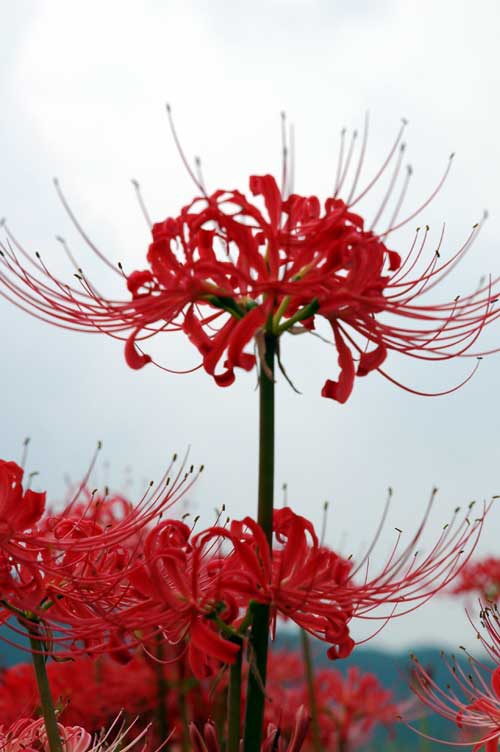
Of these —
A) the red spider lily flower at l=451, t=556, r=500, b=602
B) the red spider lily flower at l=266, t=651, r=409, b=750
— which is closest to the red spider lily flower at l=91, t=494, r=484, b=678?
the red spider lily flower at l=266, t=651, r=409, b=750

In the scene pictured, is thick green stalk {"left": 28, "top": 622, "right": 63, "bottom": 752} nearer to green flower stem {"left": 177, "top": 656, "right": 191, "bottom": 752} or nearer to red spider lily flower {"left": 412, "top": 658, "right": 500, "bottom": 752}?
green flower stem {"left": 177, "top": 656, "right": 191, "bottom": 752}

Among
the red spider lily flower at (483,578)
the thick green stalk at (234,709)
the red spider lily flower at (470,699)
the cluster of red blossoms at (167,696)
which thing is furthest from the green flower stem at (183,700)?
the red spider lily flower at (483,578)

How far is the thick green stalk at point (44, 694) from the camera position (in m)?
2.58

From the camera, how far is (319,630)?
2.68m

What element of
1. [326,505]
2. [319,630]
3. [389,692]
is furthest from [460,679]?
[389,692]

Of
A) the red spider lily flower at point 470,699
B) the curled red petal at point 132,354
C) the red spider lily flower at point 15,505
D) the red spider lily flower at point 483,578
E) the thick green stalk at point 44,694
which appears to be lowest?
the thick green stalk at point 44,694

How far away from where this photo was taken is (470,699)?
351 cm

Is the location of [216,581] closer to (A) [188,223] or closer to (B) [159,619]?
(B) [159,619]

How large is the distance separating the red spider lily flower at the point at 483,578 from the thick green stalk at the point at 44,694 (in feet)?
15.2

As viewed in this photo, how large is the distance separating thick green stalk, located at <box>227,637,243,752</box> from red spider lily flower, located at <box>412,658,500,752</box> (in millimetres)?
1147

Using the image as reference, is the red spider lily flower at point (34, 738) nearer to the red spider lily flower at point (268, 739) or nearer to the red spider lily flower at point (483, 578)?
the red spider lily flower at point (268, 739)

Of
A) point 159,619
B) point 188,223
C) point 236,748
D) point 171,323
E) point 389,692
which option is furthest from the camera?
point 389,692

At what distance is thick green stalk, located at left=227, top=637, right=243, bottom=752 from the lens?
233 centimetres

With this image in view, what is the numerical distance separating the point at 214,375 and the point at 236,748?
3.28ft
